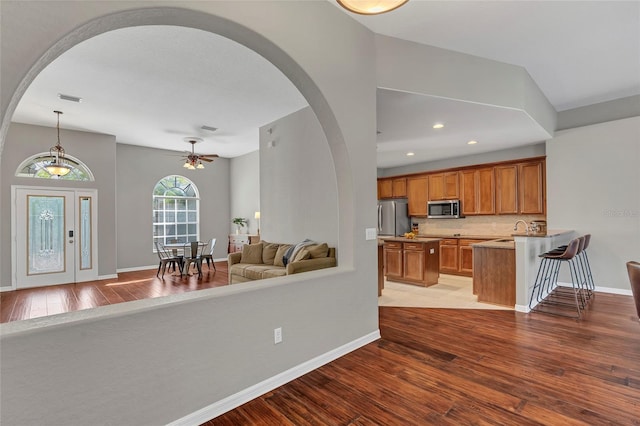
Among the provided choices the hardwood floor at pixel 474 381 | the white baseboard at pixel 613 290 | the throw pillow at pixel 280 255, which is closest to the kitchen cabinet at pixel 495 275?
the hardwood floor at pixel 474 381

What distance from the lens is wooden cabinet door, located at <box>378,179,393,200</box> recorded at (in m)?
8.59

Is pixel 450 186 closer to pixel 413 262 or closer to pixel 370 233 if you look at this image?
pixel 413 262

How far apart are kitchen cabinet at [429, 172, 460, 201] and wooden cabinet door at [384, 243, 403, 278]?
7.52 ft

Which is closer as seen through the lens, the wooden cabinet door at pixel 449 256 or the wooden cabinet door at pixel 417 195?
the wooden cabinet door at pixel 449 256

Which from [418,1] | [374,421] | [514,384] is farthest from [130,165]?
[514,384]

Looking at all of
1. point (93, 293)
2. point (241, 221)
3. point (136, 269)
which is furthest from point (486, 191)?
point (136, 269)

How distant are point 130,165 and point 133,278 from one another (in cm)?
306

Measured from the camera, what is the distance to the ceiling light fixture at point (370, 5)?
5.50ft

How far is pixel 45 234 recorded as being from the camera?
6.46m

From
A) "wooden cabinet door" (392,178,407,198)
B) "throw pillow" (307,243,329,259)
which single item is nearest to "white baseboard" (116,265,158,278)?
"throw pillow" (307,243,329,259)

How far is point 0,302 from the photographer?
17.2ft

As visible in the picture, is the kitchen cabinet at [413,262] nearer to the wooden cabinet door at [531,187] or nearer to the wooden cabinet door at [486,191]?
the wooden cabinet door at [486,191]

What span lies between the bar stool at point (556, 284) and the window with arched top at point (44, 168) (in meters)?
9.01

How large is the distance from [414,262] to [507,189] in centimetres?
272
